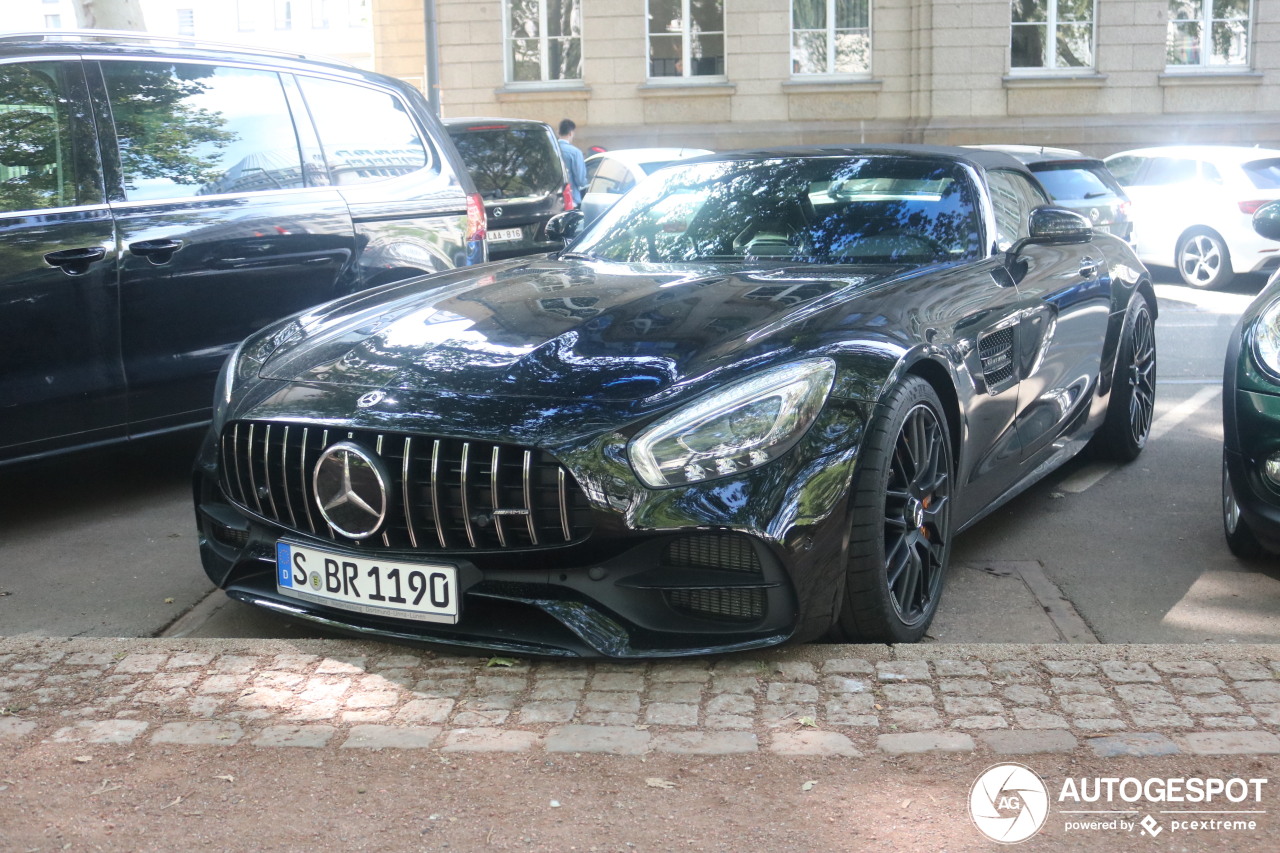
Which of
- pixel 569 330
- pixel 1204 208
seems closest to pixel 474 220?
pixel 569 330

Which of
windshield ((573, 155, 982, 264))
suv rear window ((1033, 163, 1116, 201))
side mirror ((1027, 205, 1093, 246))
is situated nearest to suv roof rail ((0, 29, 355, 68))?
windshield ((573, 155, 982, 264))

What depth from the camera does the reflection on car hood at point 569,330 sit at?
3514 millimetres

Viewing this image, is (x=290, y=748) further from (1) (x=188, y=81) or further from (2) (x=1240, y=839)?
(1) (x=188, y=81)

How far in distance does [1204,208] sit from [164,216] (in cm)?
1178

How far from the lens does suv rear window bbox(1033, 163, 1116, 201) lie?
12.3 m

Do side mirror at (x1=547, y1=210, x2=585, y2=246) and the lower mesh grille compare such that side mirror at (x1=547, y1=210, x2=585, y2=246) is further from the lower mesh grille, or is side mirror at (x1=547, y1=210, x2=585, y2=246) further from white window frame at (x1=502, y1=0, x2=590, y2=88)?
white window frame at (x1=502, y1=0, x2=590, y2=88)

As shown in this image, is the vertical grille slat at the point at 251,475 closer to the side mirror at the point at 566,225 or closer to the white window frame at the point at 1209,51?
the side mirror at the point at 566,225

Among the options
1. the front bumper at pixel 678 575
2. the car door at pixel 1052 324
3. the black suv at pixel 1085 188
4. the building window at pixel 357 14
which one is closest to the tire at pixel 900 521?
the front bumper at pixel 678 575

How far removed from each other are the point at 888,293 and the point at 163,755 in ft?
7.58

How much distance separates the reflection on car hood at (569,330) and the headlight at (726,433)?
12cm

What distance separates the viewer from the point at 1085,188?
487 inches

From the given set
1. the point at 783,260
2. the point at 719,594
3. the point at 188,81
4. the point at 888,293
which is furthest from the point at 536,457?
the point at 188,81

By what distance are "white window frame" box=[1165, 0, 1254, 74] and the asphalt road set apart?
19215mm

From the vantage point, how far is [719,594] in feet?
11.0
